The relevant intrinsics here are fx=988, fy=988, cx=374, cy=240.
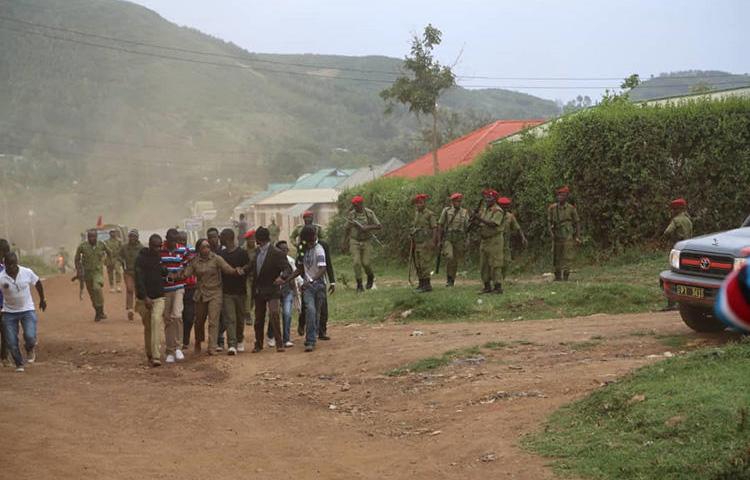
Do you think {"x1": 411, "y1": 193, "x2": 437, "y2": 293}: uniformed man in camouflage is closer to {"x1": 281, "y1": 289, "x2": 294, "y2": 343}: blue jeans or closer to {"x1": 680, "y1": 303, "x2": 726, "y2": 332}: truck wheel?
{"x1": 281, "y1": 289, "x2": 294, "y2": 343}: blue jeans

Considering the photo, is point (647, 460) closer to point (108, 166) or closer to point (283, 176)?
point (283, 176)

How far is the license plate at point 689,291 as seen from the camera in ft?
35.3

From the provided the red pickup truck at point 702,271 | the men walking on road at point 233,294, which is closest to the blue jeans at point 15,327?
the men walking on road at point 233,294

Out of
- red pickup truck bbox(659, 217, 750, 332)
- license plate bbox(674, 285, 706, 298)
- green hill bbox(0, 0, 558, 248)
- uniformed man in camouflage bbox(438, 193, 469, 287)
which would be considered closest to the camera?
red pickup truck bbox(659, 217, 750, 332)

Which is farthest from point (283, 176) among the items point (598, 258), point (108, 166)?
point (598, 258)

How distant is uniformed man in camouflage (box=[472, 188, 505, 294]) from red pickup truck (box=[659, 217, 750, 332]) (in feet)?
19.0

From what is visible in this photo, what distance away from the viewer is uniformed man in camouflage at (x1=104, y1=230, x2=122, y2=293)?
24.5m

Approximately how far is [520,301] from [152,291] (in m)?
5.90

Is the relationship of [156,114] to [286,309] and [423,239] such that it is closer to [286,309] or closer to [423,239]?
[423,239]

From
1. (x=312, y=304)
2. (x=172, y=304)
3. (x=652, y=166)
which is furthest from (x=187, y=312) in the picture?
(x=652, y=166)

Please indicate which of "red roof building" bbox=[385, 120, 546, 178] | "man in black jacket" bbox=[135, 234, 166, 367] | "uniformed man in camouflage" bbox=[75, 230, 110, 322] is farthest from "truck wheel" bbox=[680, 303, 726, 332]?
"red roof building" bbox=[385, 120, 546, 178]

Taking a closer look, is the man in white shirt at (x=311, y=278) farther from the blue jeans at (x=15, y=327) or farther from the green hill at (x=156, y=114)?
the green hill at (x=156, y=114)

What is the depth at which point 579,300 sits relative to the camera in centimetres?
1554

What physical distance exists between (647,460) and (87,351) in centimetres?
1133
